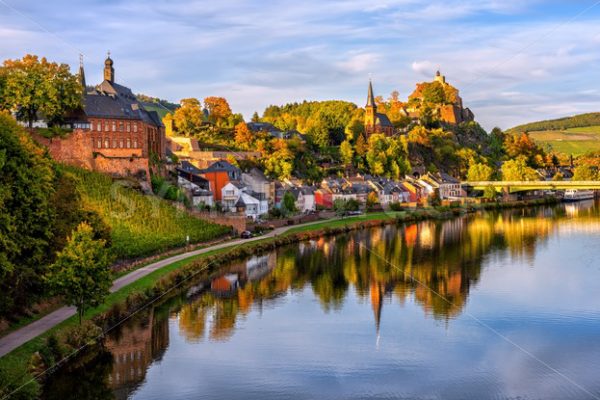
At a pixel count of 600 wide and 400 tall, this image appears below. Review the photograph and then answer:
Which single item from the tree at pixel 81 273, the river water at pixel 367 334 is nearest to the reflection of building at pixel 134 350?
the river water at pixel 367 334

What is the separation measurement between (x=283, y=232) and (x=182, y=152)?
71.9 feet

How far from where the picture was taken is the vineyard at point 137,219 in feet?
121

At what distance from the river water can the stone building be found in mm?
12562

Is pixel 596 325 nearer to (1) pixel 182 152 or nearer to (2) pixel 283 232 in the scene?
(2) pixel 283 232

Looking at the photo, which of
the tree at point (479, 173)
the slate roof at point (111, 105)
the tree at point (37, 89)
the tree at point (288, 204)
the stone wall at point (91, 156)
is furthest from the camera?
the tree at point (479, 173)

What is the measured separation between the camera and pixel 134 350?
2323cm

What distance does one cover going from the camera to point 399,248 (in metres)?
47.9

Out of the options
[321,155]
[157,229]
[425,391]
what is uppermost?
[321,155]

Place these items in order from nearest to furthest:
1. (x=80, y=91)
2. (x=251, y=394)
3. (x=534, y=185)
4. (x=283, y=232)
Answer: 1. (x=251, y=394)
2. (x=80, y=91)
3. (x=283, y=232)
4. (x=534, y=185)

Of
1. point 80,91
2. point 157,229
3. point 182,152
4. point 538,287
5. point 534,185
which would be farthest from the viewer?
point 534,185

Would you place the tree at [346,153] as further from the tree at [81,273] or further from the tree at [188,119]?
the tree at [81,273]

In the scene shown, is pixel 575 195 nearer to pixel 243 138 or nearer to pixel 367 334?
pixel 243 138

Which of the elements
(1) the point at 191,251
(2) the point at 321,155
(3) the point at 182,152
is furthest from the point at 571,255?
(2) the point at 321,155

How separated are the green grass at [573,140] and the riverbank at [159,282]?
368ft
